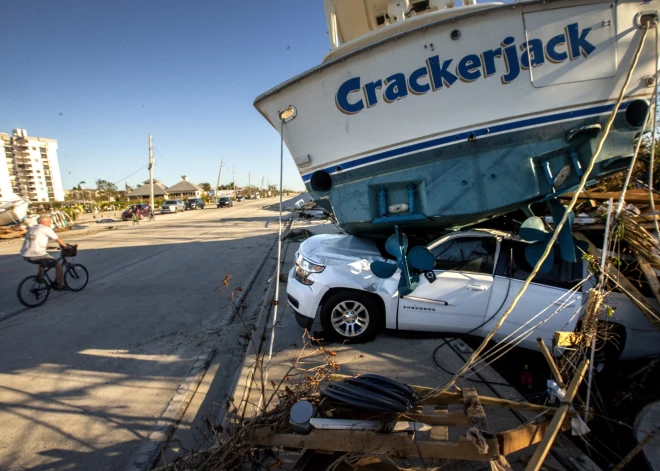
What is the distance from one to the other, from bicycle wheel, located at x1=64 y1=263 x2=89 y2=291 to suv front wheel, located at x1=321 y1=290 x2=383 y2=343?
236 inches

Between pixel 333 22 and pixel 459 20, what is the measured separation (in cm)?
229

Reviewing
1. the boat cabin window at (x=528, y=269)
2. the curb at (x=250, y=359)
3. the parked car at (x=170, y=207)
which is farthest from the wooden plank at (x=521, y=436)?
the parked car at (x=170, y=207)

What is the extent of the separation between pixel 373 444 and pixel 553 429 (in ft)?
3.41

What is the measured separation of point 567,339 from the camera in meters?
2.50

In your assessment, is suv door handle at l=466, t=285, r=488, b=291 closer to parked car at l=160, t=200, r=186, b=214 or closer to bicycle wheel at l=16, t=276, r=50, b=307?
bicycle wheel at l=16, t=276, r=50, b=307

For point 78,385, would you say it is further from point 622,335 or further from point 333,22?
point 622,335

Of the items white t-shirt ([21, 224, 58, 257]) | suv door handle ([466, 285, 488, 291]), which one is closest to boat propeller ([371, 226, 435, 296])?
suv door handle ([466, 285, 488, 291])

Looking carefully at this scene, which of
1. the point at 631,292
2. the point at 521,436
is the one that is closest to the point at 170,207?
the point at 631,292

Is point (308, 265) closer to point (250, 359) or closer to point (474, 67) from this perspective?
point (250, 359)

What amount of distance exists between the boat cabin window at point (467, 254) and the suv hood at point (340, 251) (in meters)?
0.75

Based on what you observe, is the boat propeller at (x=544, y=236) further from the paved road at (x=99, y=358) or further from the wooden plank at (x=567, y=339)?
the paved road at (x=99, y=358)

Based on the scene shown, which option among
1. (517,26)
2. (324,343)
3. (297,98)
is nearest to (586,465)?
(324,343)

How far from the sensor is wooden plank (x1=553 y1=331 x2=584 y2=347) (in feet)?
8.06

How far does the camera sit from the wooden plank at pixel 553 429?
1.84 meters
